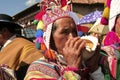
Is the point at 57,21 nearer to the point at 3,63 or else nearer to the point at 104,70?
the point at 104,70

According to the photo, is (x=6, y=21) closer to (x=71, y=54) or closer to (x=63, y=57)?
(x=63, y=57)

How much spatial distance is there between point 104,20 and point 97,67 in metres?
1.12

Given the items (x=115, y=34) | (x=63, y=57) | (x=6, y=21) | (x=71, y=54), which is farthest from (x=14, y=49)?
(x=71, y=54)

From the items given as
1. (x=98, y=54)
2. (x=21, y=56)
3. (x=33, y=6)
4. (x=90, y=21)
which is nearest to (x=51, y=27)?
(x=98, y=54)

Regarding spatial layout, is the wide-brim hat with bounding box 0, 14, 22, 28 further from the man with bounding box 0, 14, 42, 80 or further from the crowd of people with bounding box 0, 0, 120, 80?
the crowd of people with bounding box 0, 0, 120, 80

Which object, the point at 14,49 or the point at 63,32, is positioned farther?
the point at 14,49

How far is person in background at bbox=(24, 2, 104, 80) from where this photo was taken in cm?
249

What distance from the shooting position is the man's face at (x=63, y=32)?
9.19 ft

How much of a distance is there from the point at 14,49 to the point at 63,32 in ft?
5.52

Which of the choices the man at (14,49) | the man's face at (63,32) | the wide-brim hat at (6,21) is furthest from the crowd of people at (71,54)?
the wide-brim hat at (6,21)

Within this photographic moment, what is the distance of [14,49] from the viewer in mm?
4414

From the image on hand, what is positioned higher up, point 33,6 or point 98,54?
point 98,54

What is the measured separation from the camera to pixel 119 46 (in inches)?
118

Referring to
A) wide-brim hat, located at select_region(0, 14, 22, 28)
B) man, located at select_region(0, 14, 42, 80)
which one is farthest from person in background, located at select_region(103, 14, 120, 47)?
wide-brim hat, located at select_region(0, 14, 22, 28)
